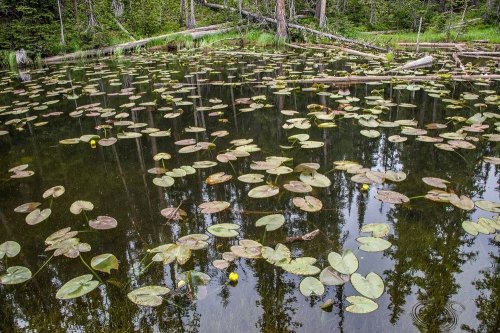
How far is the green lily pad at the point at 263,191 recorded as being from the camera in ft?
7.14

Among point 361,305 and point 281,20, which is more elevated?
point 281,20

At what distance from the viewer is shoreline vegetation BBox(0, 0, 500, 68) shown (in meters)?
10.2

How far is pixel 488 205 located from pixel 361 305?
49.3 inches

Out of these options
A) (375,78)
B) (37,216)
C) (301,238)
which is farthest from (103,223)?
(375,78)

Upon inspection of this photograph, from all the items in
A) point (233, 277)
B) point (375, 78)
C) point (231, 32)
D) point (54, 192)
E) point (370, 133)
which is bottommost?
point (233, 277)

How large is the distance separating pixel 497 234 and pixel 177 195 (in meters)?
1.92

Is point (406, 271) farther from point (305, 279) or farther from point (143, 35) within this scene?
point (143, 35)

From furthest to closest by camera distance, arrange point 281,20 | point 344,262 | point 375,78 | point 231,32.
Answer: point 231,32 < point 281,20 < point 375,78 < point 344,262

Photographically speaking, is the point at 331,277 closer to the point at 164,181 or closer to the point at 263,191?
the point at 263,191

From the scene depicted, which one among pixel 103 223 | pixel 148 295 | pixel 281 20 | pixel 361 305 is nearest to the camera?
pixel 361 305

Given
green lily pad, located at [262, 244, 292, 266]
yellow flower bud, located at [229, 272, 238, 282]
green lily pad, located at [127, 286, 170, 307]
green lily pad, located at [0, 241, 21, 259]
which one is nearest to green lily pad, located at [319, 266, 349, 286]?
green lily pad, located at [262, 244, 292, 266]

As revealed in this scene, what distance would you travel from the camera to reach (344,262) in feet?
5.24

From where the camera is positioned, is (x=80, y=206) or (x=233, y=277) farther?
(x=80, y=206)

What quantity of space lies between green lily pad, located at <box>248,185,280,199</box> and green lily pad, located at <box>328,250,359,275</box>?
645 millimetres
